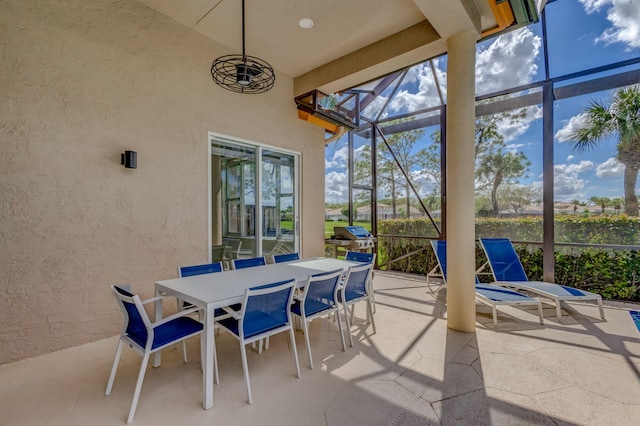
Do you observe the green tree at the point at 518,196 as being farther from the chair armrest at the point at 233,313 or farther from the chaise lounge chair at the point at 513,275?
the chair armrest at the point at 233,313

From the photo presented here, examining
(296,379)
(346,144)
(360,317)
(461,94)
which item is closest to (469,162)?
(461,94)

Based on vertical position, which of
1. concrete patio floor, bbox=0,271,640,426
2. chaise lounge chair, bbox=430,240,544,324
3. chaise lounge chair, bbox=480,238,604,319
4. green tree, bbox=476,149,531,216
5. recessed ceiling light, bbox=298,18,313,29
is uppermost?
recessed ceiling light, bbox=298,18,313,29

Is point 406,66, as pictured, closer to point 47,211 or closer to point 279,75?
point 279,75

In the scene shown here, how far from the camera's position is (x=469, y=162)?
3.48 metres

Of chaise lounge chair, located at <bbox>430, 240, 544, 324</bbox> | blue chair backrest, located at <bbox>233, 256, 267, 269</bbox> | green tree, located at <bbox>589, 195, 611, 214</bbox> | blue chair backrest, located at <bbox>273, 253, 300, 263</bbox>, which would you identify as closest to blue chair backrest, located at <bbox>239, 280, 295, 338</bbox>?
blue chair backrest, located at <bbox>233, 256, 267, 269</bbox>

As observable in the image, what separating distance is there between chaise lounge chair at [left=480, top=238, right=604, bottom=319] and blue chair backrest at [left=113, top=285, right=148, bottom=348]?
462 cm

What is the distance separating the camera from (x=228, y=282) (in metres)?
2.75

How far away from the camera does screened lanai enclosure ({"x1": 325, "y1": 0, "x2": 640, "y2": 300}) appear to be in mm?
4551

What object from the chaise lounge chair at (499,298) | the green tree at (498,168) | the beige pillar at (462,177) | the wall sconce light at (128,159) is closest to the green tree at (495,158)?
the green tree at (498,168)

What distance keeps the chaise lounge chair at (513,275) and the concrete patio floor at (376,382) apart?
518 millimetres

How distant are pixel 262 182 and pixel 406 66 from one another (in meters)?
2.91

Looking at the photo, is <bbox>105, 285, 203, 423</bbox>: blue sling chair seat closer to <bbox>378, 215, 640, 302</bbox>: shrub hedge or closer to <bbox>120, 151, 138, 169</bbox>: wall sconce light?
<bbox>120, 151, 138, 169</bbox>: wall sconce light

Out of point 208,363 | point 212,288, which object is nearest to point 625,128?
point 212,288

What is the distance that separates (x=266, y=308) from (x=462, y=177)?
2696mm
